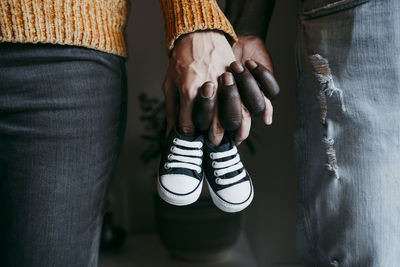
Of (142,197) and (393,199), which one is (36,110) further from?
(142,197)

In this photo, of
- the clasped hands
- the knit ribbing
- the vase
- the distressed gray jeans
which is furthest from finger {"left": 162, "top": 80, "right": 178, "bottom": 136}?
the vase

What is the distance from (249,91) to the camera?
1.99ft

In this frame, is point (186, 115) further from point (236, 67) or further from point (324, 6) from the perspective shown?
point (324, 6)

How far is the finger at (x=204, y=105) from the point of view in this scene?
0.59m

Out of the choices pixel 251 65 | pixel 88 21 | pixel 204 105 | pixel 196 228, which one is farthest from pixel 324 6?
pixel 196 228

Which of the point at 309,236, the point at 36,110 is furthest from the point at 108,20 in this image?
the point at 309,236

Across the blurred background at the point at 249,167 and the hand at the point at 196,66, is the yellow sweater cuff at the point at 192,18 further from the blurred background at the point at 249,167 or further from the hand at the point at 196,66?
the blurred background at the point at 249,167

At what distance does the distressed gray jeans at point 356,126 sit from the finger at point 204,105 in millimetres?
222

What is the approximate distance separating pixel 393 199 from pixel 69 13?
60cm

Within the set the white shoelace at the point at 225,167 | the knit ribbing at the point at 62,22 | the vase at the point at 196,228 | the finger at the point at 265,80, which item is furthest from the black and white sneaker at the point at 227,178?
the vase at the point at 196,228

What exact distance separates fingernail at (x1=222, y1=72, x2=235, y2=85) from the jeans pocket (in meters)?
0.22

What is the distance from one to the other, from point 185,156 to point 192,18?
8.8 inches

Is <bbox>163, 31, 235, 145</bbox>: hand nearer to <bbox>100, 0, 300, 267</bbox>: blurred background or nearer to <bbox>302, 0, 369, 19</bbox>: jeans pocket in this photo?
<bbox>302, 0, 369, 19</bbox>: jeans pocket

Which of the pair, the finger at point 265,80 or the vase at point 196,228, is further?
the vase at point 196,228
